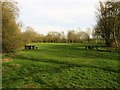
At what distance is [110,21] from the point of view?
62.8 meters

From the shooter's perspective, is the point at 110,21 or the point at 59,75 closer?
the point at 59,75

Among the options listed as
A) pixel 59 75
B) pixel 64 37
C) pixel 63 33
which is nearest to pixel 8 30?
pixel 59 75

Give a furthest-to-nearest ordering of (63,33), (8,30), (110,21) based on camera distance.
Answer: (63,33) < (110,21) < (8,30)

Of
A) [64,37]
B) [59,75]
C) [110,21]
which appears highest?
[110,21]

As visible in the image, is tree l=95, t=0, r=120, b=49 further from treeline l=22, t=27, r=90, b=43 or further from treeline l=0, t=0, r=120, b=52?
treeline l=22, t=27, r=90, b=43

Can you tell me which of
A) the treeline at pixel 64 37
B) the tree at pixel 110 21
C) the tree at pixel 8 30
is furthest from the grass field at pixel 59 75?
the treeline at pixel 64 37

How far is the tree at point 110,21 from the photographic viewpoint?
60394 millimetres

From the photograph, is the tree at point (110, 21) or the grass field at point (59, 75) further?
the tree at point (110, 21)

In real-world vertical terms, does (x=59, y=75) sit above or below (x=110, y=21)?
below

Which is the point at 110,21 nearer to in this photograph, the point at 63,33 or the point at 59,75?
the point at 59,75

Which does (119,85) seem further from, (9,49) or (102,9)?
(102,9)

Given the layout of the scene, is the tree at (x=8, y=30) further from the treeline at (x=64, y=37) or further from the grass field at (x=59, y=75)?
the treeline at (x=64, y=37)

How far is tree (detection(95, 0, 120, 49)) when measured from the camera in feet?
198

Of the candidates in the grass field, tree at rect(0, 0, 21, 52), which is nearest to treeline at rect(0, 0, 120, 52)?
tree at rect(0, 0, 21, 52)
